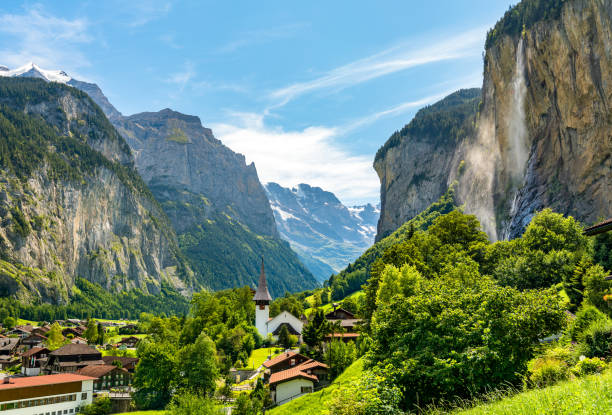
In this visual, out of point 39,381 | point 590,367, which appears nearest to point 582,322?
point 590,367

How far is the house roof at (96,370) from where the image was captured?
81250mm

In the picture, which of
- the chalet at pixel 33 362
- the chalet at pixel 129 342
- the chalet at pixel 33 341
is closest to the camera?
the chalet at pixel 33 362

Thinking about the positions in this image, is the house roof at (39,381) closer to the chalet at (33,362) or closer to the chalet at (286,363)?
the chalet at (33,362)

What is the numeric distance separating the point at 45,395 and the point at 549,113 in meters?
115

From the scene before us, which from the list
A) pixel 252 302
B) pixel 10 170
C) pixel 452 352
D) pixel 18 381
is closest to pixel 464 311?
pixel 452 352

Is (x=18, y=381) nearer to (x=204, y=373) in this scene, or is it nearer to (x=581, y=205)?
(x=204, y=373)

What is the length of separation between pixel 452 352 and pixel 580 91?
8412 centimetres

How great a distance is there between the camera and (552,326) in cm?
2016

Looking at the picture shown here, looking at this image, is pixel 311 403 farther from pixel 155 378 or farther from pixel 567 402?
pixel 155 378

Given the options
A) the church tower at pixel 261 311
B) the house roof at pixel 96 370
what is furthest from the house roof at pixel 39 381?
the church tower at pixel 261 311

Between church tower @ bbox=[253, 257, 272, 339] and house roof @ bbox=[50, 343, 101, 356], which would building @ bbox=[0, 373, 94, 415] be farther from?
church tower @ bbox=[253, 257, 272, 339]

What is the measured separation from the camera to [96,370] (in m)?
82.6

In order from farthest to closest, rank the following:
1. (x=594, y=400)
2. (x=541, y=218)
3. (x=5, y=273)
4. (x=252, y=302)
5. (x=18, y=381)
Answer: (x=5, y=273) < (x=252, y=302) < (x=18, y=381) < (x=541, y=218) < (x=594, y=400)

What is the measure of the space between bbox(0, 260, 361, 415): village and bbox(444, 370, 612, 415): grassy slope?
41.6 meters
